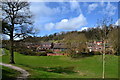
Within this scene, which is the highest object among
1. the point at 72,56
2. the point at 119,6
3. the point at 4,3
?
the point at 4,3

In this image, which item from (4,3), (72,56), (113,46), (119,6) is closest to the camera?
(119,6)

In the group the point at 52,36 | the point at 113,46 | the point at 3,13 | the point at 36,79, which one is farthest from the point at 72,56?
the point at 52,36

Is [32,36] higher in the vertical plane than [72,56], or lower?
higher

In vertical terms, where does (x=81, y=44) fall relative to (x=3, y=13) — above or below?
below

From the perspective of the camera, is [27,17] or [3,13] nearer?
[3,13]

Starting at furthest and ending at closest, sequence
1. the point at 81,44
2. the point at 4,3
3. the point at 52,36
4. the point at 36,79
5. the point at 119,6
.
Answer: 1. the point at 52,36
2. the point at 81,44
3. the point at 4,3
4. the point at 119,6
5. the point at 36,79

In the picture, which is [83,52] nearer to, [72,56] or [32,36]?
[72,56]

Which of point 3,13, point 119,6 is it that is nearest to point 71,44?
point 3,13

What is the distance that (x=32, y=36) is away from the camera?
18.2 m

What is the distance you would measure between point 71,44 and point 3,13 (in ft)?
84.1

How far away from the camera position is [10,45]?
17.3 m

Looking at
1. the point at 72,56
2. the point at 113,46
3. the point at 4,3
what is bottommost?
the point at 72,56

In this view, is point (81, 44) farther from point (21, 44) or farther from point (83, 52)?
point (21, 44)

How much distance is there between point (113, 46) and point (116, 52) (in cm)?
294
